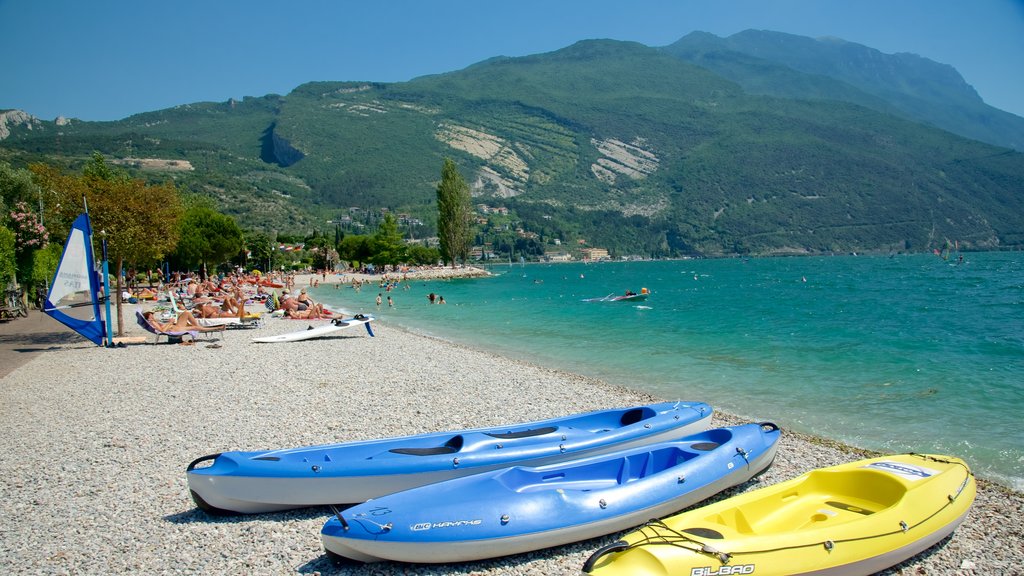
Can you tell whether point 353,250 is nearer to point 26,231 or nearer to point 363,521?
point 26,231

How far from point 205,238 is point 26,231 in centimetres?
2747

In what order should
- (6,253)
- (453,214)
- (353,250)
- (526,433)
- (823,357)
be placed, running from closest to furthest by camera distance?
1. (526,433)
2. (823,357)
3. (6,253)
4. (453,214)
5. (353,250)

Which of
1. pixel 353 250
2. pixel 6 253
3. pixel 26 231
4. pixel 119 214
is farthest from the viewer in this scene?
pixel 353 250

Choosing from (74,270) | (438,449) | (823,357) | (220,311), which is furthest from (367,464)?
(220,311)

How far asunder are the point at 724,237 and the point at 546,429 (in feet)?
676

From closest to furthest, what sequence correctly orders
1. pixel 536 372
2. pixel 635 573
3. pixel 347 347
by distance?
pixel 635 573 → pixel 536 372 → pixel 347 347

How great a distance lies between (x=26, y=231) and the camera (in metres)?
24.8

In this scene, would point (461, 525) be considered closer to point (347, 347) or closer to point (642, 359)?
point (642, 359)

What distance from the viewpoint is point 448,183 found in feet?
325

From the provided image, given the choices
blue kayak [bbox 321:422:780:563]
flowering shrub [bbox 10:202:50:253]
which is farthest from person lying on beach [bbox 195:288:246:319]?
blue kayak [bbox 321:422:780:563]

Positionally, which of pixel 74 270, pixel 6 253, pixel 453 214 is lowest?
pixel 74 270

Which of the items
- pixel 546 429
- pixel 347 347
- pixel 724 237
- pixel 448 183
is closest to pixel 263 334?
pixel 347 347

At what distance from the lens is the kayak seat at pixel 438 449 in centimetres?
647

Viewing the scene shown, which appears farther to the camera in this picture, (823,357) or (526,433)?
(823,357)
